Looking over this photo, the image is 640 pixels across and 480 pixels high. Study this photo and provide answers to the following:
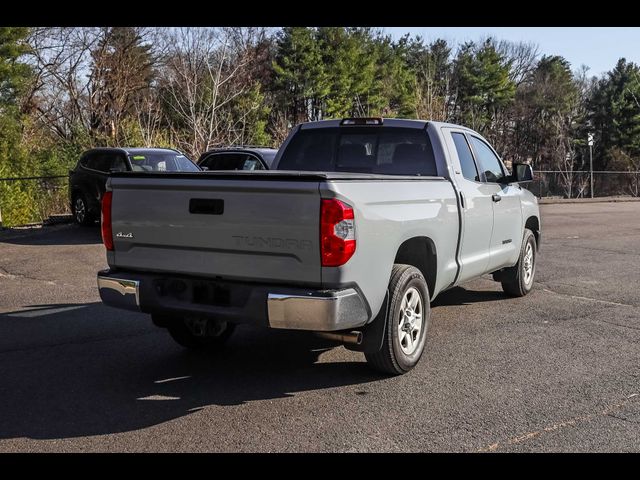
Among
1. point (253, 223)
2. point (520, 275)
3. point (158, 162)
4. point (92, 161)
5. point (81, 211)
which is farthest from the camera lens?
point (81, 211)

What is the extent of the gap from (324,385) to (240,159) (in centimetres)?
953

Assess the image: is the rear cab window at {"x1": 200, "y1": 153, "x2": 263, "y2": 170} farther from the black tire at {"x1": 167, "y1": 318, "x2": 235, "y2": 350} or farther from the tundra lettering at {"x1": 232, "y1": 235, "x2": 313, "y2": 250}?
the tundra lettering at {"x1": 232, "y1": 235, "x2": 313, "y2": 250}

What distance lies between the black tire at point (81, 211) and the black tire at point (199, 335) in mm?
10119

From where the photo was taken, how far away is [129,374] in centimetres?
507

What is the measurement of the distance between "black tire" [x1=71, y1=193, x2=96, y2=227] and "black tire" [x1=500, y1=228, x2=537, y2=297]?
34.0ft

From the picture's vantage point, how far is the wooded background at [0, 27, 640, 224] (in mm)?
26656

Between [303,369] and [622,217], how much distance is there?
766 inches

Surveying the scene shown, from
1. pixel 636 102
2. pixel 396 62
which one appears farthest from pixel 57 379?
pixel 636 102

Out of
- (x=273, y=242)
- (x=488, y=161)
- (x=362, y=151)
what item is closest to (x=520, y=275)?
(x=488, y=161)

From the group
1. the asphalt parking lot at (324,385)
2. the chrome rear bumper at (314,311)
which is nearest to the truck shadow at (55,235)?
the asphalt parking lot at (324,385)

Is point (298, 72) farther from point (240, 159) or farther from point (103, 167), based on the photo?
point (240, 159)

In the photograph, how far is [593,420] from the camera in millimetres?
4074

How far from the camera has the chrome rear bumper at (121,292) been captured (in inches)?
181

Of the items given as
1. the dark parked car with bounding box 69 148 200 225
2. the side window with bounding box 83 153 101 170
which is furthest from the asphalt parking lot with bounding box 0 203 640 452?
the side window with bounding box 83 153 101 170
